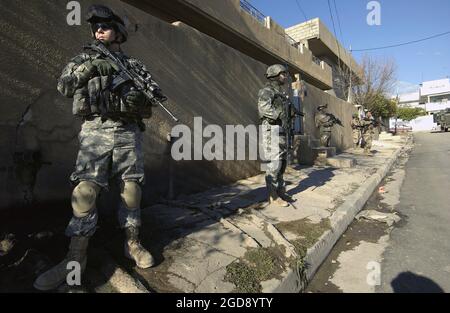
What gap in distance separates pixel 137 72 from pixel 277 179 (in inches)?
99.5

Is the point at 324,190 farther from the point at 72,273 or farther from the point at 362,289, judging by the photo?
the point at 72,273

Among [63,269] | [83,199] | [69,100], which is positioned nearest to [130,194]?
[83,199]

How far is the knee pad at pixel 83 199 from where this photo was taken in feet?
6.53

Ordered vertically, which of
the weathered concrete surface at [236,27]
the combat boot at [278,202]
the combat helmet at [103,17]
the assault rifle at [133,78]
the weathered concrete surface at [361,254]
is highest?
the weathered concrete surface at [236,27]

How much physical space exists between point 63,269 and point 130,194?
2.06ft

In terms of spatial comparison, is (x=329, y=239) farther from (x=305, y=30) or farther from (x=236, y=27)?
(x=305, y=30)

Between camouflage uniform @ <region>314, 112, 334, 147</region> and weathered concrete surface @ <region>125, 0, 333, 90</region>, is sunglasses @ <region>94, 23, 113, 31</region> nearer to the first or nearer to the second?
weathered concrete surface @ <region>125, 0, 333, 90</region>

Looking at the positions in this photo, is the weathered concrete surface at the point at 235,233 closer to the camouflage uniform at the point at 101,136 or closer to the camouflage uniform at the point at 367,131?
the camouflage uniform at the point at 101,136

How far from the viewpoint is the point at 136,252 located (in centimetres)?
220

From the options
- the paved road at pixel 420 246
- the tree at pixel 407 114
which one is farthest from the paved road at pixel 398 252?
the tree at pixel 407 114

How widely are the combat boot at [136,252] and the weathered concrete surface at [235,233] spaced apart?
6 cm

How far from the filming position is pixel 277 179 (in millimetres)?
4156

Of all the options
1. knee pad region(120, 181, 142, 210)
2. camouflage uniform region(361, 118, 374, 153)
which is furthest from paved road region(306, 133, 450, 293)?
camouflage uniform region(361, 118, 374, 153)

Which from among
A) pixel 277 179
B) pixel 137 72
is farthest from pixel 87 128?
pixel 277 179
